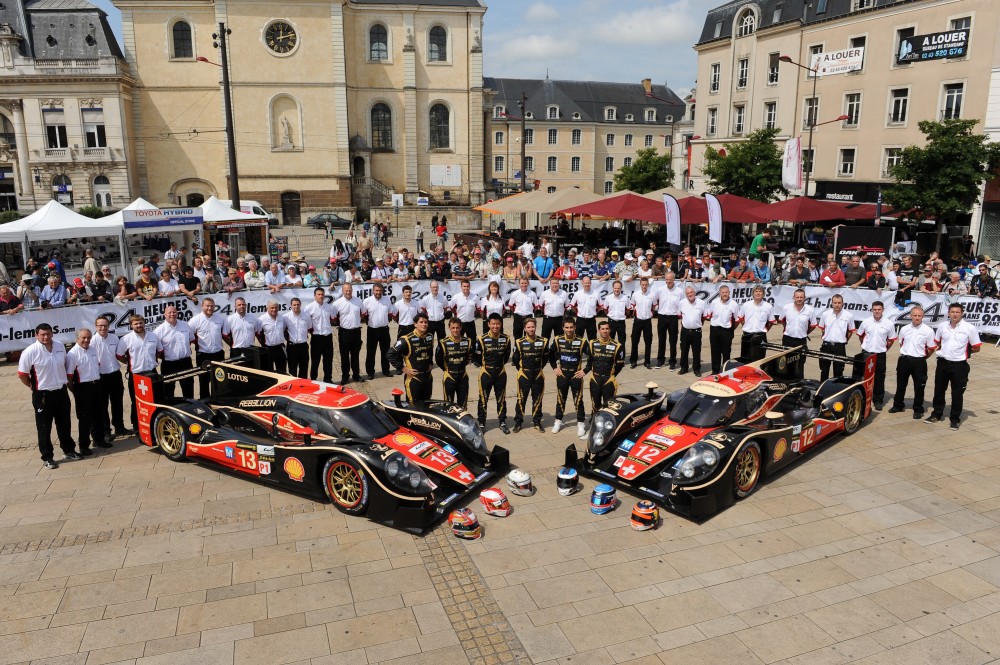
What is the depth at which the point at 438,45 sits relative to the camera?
5288 centimetres

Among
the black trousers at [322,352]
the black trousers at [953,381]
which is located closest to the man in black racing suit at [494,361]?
the black trousers at [322,352]

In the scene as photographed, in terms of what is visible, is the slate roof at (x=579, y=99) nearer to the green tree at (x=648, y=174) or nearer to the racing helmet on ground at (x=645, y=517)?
the green tree at (x=648, y=174)

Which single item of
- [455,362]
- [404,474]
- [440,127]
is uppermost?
[440,127]

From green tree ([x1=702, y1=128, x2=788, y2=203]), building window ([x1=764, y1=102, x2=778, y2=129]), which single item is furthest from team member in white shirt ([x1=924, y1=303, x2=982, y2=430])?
building window ([x1=764, y1=102, x2=778, y2=129])

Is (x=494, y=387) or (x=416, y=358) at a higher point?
(x=416, y=358)

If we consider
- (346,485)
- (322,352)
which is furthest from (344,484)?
(322,352)

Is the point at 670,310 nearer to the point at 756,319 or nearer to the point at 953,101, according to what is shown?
the point at 756,319

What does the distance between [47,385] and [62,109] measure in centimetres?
4752

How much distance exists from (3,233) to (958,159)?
3059 centimetres

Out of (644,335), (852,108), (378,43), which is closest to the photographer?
(644,335)

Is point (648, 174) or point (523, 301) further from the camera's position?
point (648, 174)

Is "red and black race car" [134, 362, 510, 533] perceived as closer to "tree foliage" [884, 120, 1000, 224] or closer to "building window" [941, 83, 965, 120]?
"tree foliage" [884, 120, 1000, 224]

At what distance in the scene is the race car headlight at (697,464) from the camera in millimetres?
8234

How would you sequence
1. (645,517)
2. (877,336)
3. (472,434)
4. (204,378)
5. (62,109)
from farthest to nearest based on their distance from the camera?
(62,109), (877,336), (204,378), (472,434), (645,517)
